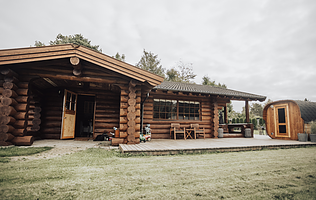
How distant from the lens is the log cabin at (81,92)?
500 cm

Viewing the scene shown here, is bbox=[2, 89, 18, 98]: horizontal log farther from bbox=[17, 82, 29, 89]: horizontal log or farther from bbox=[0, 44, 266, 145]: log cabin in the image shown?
bbox=[17, 82, 29, 89]: horizontal log

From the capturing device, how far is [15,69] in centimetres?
513

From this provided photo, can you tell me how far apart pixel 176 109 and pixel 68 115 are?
17.6ft

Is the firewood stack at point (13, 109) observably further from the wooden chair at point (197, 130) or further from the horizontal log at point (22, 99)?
the wooden chair at point (197, 130)

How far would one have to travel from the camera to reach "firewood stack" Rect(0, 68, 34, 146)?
4844 mm

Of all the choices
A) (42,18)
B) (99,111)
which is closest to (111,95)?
(99,111)

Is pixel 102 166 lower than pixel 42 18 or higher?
lower

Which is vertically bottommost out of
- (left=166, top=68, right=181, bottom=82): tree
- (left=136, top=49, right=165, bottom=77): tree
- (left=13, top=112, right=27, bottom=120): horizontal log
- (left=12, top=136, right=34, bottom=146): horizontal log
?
(left=12, top=136, right=34, bottom=146): horizontal log

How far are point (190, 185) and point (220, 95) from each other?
8051mm

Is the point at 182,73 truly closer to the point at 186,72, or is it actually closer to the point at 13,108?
the point at 186,72

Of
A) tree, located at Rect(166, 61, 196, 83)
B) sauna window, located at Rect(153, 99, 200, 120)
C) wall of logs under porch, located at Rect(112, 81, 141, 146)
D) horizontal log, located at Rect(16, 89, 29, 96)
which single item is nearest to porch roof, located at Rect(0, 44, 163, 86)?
wall of logs under porch, located at Rect(112, 81, 141, 146)

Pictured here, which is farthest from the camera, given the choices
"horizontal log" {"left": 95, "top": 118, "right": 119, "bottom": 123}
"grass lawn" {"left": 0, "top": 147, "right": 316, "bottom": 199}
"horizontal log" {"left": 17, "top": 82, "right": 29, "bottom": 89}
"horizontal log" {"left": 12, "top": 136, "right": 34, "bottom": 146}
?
"horizontal log" {"left": 95, "top": 118, "right": 119, "bottom": 123}

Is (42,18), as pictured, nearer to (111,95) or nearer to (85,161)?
(111,95)

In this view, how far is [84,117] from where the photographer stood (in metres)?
→ 10.8
